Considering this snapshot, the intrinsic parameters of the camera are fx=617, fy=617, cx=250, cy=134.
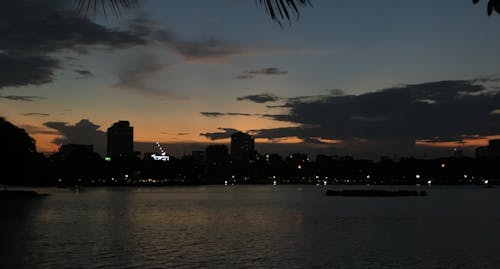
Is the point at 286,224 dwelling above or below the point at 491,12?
below

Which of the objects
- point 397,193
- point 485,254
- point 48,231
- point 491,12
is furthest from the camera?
point 397,193

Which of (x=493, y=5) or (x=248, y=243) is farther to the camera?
(x=248, y=243)

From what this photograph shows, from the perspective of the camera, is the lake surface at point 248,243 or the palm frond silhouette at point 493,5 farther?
the lake surface at point 248,243

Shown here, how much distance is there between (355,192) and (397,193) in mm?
11720

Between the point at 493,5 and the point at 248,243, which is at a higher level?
the point at 493,5

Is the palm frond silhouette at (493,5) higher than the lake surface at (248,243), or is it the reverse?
the palm frond silhouette at (493,5)

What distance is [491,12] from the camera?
3.92 m

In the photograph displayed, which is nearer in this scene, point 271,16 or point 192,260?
point 271,16

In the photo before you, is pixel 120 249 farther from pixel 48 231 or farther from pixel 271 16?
pixel 271 16

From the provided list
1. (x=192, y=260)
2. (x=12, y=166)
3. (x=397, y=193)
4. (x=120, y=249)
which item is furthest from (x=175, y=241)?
(x=397, y=193)

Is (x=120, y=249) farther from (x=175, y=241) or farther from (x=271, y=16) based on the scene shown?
(x=271, y=16)

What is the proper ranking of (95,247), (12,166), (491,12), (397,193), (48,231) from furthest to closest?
(397,193)
(12,166)
(48,231)
(95,247)
(491,12)

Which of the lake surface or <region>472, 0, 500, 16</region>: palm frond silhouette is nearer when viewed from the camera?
<region>472, 0, 500, 16</region>: palm frond silhouette

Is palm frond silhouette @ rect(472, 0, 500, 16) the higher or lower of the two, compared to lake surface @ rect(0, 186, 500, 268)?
higher
